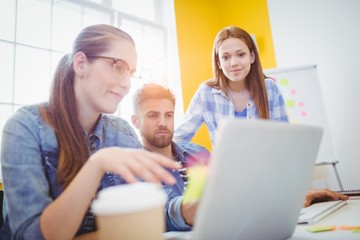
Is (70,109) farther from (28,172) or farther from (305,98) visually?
(305,98)

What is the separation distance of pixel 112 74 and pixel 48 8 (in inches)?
82.2

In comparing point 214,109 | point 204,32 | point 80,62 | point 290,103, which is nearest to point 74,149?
point 80,62

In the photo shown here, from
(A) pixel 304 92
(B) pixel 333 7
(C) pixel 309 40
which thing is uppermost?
(B) pixel 333 7

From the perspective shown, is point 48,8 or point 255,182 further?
point 48,8

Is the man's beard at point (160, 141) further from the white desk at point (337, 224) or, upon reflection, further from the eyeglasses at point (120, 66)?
the white desk at point (337, 224)

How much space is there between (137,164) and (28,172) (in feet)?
0.97

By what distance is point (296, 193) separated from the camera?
1.86 feet

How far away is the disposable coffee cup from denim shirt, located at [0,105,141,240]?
0.86ft

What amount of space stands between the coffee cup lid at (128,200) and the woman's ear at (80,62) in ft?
1.85

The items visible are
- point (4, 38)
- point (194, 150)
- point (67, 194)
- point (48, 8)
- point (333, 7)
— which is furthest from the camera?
point (333, 7)

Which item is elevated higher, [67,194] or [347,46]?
[347,46]

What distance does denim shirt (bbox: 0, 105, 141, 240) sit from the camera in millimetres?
585

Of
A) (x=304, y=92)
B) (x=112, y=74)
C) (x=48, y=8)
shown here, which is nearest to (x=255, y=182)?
(x=112, y=74)

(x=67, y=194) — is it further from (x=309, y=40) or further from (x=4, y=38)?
(x=309, y=40)
